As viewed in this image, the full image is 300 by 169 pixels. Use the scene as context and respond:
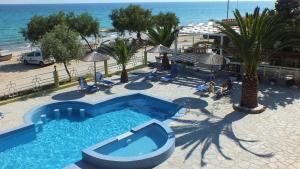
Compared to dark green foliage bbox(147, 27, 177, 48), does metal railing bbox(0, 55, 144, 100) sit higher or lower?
lower

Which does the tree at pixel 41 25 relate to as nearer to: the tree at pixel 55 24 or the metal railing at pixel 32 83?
the tree at pixel 55 24

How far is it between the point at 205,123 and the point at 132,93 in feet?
20.1

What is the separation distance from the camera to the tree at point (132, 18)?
41.4m

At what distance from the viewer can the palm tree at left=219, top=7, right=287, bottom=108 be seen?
1533 cm

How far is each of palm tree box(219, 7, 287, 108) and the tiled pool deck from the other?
1787mm

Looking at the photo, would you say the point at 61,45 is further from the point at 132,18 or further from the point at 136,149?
the point at 132,18

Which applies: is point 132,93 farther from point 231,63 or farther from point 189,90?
point 231,63

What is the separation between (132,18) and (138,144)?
29916 millimetres

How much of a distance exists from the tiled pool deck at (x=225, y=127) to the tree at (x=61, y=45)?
89.3 inches

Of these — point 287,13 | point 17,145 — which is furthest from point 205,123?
point 287,13

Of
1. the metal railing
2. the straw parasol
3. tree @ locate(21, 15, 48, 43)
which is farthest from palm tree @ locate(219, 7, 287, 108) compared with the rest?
tree @ locate(21, 15, 48, 43)

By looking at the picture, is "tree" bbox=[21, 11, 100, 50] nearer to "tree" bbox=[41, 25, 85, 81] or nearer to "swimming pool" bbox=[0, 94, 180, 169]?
"tree" bbox=[41, 25, 85, 81]

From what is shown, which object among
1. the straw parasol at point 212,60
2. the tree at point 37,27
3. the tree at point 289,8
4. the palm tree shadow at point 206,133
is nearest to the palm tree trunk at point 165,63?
the straw parasol at point 212,60

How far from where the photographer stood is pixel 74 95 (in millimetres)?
20203
